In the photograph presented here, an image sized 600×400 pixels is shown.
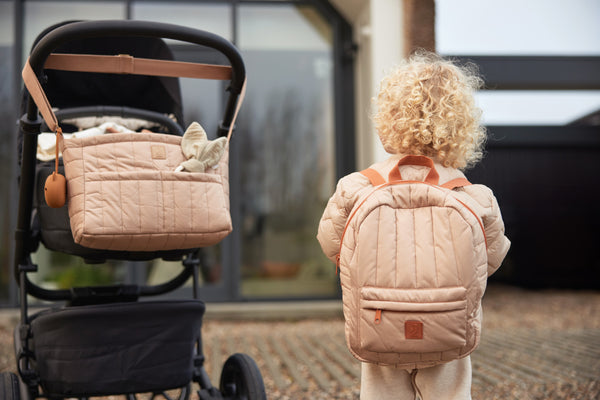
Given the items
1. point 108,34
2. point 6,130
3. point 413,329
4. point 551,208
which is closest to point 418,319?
point 413,329

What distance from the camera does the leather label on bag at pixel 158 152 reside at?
6.28ft

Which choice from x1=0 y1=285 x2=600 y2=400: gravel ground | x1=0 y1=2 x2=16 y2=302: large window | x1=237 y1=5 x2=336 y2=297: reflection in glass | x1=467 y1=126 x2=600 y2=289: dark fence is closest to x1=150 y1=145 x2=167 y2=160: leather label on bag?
x1=0 y1=285 x2=600 y2=400: gravel ground

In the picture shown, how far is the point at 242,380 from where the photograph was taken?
2.23 metres

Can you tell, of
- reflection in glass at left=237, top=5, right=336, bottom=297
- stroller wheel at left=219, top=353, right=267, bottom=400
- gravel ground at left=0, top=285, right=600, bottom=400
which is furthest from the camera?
reflection in glass at left=237, top=5, right=336, bottom=297

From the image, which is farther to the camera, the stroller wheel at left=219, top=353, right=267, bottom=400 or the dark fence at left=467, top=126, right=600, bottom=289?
the dark fence at left=467, top=126, right=600, bottom=289

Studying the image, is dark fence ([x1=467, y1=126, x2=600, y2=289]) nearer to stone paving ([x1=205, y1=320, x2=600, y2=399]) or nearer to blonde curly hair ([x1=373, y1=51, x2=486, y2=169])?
stone paving ([x1=205, y1=320, x2=600, y2=399])

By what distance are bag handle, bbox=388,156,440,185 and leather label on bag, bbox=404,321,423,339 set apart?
17.1 inches

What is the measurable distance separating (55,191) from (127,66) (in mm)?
514

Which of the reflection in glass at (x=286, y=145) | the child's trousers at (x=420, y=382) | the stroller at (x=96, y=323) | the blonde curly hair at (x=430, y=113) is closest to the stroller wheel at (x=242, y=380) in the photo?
the stroller at (x=96, y=323)

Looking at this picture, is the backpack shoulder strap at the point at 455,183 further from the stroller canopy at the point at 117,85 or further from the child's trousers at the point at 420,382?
the stroller canopy at the point at 117,85

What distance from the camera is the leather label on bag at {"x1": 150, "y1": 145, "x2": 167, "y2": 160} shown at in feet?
6.28

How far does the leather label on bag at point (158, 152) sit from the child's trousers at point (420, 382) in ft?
3.23

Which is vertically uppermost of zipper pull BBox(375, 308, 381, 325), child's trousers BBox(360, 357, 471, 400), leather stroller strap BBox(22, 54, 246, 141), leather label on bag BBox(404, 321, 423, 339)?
leather stroller strap BBox(22, 54, 246, 141)

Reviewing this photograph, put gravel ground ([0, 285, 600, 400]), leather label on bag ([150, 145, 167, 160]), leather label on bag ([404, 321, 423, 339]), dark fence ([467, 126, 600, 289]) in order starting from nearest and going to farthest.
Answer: leather label on bag ([404, 321, 423, 339]) → leather label on bag ([150, 145, 167, 160]) → gravel ground ([0, 285, 600, 400]) → dark fence ([467, 126, 600, 289])
